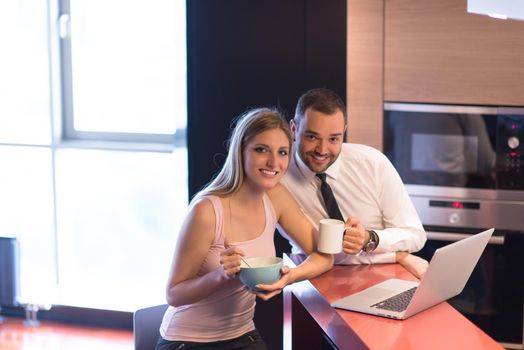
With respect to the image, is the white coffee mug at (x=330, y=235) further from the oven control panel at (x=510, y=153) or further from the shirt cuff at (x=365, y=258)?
the oven control panel at (x=510, y=153)

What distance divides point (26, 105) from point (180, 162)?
1.10m

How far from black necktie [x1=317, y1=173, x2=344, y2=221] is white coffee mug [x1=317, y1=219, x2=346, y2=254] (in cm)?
37

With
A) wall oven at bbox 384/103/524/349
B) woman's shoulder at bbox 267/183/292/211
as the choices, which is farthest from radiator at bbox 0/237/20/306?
woman's shoulder at bbox 267/183/292/211

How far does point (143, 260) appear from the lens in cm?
503

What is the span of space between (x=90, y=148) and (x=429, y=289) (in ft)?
10.1

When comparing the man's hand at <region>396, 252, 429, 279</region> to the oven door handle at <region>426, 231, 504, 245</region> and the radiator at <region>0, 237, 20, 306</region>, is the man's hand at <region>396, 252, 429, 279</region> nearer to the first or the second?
the oven door handle at <region>426, 231, 504, 245</region>

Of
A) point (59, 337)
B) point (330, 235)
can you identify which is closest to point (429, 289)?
point (330, 235)

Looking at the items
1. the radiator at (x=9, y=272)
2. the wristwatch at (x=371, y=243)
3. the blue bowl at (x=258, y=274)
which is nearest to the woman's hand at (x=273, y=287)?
the blue bowl at (x=258, y=274)

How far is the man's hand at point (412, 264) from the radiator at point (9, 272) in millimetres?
2785

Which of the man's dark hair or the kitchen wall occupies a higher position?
the kitchen wall

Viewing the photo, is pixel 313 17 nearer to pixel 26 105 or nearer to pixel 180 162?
pixel 180 162

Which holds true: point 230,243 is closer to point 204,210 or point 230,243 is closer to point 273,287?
point 204,210

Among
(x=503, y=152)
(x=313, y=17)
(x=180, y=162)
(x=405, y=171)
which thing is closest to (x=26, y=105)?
(x=180, y=162)

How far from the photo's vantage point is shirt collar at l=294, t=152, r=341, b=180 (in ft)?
9.70
